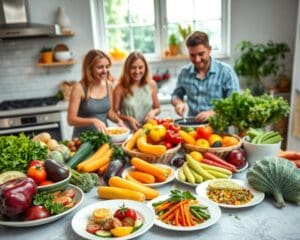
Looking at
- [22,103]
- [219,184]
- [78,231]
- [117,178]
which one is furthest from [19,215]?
[22,103]

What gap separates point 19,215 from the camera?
117 centimetres

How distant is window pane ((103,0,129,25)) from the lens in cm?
404

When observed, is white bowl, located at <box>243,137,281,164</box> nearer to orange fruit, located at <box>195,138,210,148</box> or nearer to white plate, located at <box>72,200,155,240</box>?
orange fruit, located at <box>195,138,210,148</box>

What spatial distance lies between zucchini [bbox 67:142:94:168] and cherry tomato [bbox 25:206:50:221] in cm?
43

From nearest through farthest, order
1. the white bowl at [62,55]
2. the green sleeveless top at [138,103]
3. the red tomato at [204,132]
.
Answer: the red tomato at [204,132] < the green sleeveless top at [138,103] < the white bowl at [62,55]

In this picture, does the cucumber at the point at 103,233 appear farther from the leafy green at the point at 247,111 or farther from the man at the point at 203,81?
the man at the point at 203,81

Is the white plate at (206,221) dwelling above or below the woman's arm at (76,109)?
below

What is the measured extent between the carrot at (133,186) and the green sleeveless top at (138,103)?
1.30 m

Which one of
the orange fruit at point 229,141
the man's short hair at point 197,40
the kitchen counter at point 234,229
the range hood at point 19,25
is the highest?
the range hood at point 19,25

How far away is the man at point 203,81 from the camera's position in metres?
2.40

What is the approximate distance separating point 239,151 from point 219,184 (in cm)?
29

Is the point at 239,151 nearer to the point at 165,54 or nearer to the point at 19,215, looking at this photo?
the point at 19,215

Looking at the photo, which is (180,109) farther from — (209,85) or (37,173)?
(37,173)

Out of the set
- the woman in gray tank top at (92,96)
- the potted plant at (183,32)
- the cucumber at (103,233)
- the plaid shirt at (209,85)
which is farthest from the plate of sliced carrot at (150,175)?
the potted plant at (183,32)
